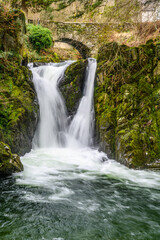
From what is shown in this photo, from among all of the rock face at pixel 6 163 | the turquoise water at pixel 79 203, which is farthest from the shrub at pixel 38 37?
the rock face at pixel 6 163

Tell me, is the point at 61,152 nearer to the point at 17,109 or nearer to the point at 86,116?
the point at 86,116

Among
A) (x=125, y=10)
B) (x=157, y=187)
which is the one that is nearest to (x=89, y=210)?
(x=157, y=187)

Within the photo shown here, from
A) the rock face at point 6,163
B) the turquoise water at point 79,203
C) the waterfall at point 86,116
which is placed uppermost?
the waterfall at point 86,116

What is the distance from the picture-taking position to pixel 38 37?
14648 millimetres

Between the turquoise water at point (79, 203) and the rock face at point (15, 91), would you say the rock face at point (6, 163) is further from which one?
the rock face at point (15, 91)

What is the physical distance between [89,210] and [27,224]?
0.94 m

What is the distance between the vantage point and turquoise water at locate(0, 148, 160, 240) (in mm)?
2291

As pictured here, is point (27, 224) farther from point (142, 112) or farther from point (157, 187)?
point (142, 112)

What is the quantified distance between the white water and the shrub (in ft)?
18.0

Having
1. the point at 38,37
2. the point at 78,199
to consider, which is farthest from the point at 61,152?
the point at 38,37

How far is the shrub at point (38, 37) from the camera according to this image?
14531 mm

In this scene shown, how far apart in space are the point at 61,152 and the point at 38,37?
1117 centimetres

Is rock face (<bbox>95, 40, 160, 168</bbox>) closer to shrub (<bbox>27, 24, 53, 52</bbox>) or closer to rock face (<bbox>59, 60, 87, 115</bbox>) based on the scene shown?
rock face (<bbox>59, 60, 87, 115</bbox>)

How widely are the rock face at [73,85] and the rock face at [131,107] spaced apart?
64.4 inches
